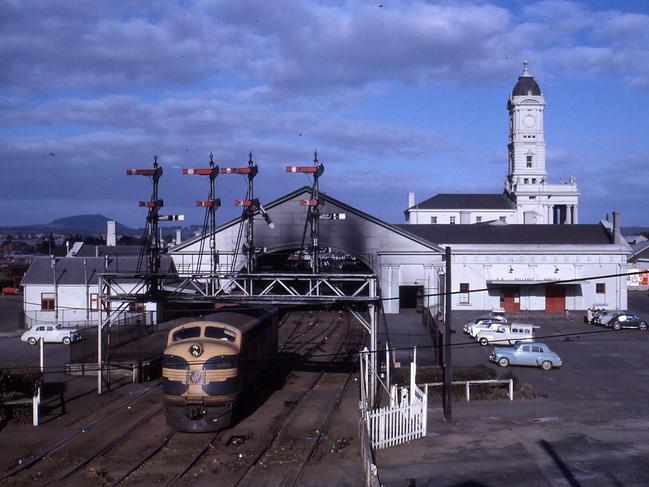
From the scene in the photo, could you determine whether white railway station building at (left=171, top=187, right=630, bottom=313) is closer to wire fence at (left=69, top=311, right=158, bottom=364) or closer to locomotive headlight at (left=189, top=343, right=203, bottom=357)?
wire fence at (left=69, top=311, right=158, bottom=364)

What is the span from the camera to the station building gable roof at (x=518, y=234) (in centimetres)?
5469

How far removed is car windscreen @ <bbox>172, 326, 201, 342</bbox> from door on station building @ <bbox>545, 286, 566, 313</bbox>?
3711cm

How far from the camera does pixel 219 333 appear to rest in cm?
2003

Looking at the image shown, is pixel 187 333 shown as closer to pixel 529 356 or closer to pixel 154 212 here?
pixel 154 212

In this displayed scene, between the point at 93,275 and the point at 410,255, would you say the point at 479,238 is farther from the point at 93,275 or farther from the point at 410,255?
the point at 93,275

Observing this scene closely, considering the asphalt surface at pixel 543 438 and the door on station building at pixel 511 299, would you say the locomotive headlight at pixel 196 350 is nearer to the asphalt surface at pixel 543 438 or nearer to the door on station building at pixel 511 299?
the asphalt surface at pixel 543 438

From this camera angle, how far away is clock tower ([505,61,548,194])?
86000mm

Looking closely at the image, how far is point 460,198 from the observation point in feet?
274

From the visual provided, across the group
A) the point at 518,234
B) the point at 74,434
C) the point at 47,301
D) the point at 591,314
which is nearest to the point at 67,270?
the point at 47,301

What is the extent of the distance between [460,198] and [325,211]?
45.8 metres

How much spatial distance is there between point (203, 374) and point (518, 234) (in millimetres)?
42048

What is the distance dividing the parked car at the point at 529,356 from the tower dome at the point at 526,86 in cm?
6090

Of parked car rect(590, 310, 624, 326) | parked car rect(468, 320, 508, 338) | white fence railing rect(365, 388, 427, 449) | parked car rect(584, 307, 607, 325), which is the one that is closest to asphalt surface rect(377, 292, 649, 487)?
white fence railing rect(365, 388, 427, 449)

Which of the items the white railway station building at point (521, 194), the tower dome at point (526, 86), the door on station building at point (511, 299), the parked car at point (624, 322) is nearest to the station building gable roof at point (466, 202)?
the white railway station building at point (521, 194)
